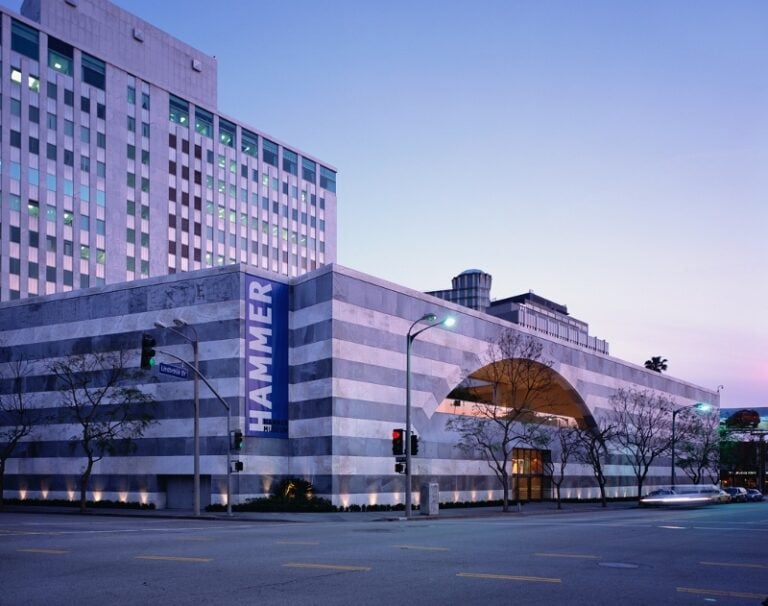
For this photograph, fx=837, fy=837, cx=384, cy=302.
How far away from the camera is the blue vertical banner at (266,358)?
4653 cm

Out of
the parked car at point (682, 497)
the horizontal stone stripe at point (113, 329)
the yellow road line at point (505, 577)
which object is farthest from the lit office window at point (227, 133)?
the yellow road line at point (505, 577)

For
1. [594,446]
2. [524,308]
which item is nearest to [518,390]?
[594,446]

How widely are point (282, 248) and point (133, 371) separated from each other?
7098cm

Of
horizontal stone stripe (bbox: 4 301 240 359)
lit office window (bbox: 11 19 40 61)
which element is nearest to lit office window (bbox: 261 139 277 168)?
lit office window (bbox: 11 19 40 61)

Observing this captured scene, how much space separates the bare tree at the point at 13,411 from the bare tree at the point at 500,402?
89.5 ft

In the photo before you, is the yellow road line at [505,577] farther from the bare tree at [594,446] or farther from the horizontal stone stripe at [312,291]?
the bare tree at [594,446]

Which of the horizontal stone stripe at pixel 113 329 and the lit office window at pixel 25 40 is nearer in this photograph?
the horizontal stone stripe at pixel 113 329

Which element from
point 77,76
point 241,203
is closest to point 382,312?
point 77,76

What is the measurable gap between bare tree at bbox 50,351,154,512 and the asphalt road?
23968 mm

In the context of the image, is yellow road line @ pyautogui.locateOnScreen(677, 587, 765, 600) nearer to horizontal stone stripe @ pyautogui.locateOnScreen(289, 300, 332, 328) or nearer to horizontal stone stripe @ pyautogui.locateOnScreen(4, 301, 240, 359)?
horizontal stone stripe @ pyautogui.locateOnScreen(289, 300, 332, 328)

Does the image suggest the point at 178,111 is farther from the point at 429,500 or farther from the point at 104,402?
the point at 429,500

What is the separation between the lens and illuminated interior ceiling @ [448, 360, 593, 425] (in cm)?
5860

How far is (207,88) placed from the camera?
10950 cm

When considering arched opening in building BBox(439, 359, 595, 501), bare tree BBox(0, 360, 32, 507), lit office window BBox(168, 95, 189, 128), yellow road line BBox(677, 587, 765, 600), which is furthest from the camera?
lit office window BBox(168, 95, 189, 128)
